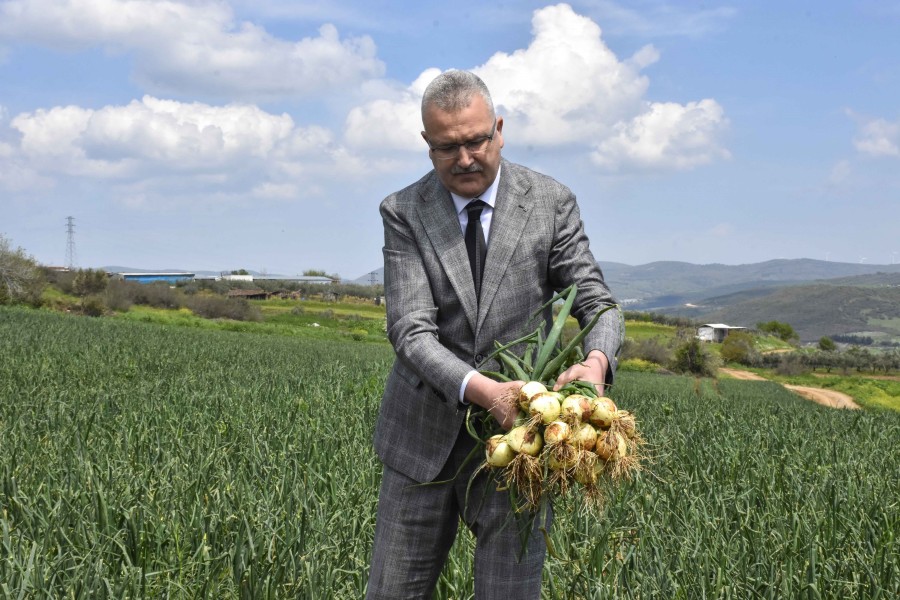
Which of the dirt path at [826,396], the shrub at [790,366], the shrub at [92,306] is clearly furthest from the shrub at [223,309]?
the shrub at [790,366]

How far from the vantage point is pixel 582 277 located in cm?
246

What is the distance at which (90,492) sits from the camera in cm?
429

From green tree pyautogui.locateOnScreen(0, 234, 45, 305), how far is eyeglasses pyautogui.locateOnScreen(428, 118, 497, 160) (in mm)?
58092

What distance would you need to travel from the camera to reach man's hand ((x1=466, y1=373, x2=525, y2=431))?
2.06 meters

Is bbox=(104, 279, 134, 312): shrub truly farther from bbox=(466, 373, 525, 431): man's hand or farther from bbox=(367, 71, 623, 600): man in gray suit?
bbox=(466, 373, 525, 431): man's hand

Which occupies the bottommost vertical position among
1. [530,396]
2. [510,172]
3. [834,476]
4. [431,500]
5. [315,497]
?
[834,476]

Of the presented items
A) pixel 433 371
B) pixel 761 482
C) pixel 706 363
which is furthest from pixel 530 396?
pixel 706 363

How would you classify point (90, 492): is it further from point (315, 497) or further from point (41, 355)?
point (41, 355)

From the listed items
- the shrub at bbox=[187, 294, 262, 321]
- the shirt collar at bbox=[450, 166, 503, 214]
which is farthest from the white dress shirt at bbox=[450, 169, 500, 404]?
the shrub at bbox=[187, 294, 262, 321]

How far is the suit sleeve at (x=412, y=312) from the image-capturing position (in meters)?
2.23

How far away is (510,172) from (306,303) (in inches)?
3208

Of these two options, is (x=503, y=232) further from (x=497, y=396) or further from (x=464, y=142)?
(x=497, y=396)

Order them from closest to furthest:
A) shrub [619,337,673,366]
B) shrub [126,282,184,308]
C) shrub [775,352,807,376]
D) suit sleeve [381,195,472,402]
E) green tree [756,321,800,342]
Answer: suit sleeve [381,195,472,402], shrub [126,282,184,308], shrub [619,337,673,366], shrub [775,352,807,376], green tree [756,321,800,342]

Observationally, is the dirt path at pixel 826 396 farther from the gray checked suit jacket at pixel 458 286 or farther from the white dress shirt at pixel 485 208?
the white dress shirt at pixel 485 208
